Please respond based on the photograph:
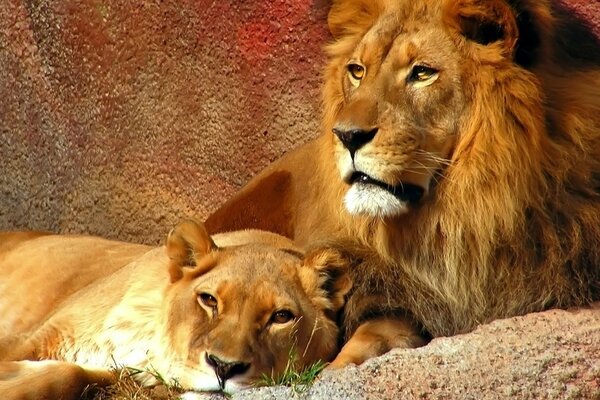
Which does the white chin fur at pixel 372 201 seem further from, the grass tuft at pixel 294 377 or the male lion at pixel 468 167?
the grass tuft at pixel 294 377

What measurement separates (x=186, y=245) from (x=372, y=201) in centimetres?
74

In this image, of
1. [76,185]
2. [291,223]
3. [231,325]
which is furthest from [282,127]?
[231,325]

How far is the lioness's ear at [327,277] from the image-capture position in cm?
430

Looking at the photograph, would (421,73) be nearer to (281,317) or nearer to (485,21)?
(485,21)

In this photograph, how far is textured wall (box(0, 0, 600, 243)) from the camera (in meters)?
5.84

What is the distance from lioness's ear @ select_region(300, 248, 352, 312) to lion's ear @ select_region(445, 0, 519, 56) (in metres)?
0.89

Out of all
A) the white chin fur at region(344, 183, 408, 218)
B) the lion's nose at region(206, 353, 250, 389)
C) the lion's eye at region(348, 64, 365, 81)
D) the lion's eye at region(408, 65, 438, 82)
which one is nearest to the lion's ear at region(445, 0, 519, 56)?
the lion's eye at region(408, 65, 438, 82)

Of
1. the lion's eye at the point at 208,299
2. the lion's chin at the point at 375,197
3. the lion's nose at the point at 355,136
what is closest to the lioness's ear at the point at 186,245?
the lion's eye at the point at 208,299

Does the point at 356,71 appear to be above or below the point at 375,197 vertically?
above

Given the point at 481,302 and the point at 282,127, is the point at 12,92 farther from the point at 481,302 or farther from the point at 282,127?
the point at 481,302

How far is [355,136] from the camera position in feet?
12.9

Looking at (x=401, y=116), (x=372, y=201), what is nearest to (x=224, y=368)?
(x=372, y=201)

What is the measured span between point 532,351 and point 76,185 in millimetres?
3325

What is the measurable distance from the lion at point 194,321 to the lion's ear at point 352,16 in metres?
0.85
